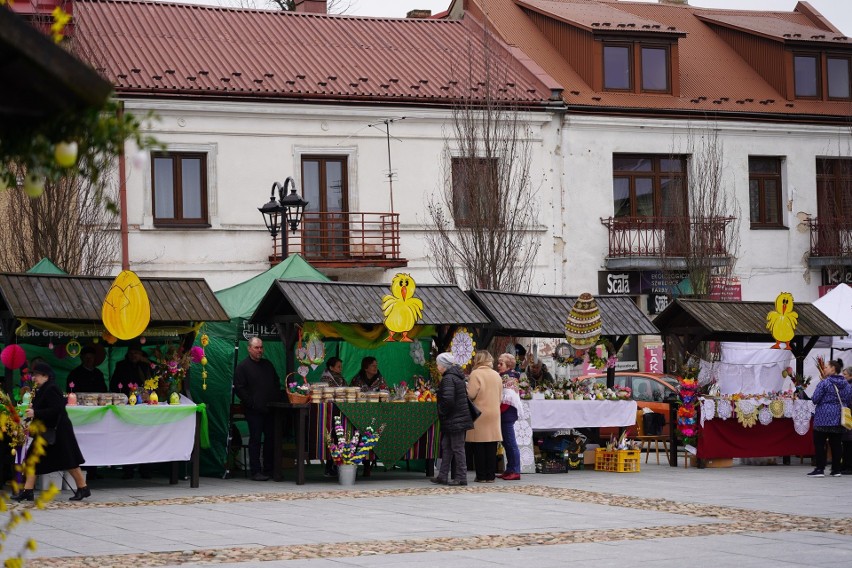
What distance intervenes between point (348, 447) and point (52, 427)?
4.22 meters

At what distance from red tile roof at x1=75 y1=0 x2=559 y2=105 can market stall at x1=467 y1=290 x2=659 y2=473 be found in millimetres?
11032

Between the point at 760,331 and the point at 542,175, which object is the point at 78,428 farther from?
the point at 542,175

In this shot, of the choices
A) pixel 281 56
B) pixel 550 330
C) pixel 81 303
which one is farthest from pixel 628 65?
pixel 81 303

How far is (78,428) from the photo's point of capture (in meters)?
16.5

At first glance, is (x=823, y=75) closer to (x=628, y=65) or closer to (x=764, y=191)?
(x=764, y=191)

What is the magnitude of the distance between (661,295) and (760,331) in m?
11.8

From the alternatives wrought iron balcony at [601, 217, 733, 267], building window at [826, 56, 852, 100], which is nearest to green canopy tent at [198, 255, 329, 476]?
wrought iron balcony at [601, 217, 733, 267]

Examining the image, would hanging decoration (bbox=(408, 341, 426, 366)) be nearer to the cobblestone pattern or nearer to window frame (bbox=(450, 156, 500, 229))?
the cobblestone pattern

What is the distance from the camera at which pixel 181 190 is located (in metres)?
30.1

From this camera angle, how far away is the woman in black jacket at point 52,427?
1491 cm

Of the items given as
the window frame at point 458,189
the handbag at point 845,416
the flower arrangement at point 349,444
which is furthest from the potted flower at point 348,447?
the window frame at point 458,189

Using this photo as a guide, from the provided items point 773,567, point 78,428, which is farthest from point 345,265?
point 773,567

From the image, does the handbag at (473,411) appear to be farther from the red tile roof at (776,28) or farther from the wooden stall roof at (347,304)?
the red tile roof at (776,28)

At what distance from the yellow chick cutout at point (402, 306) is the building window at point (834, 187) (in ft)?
65.1
